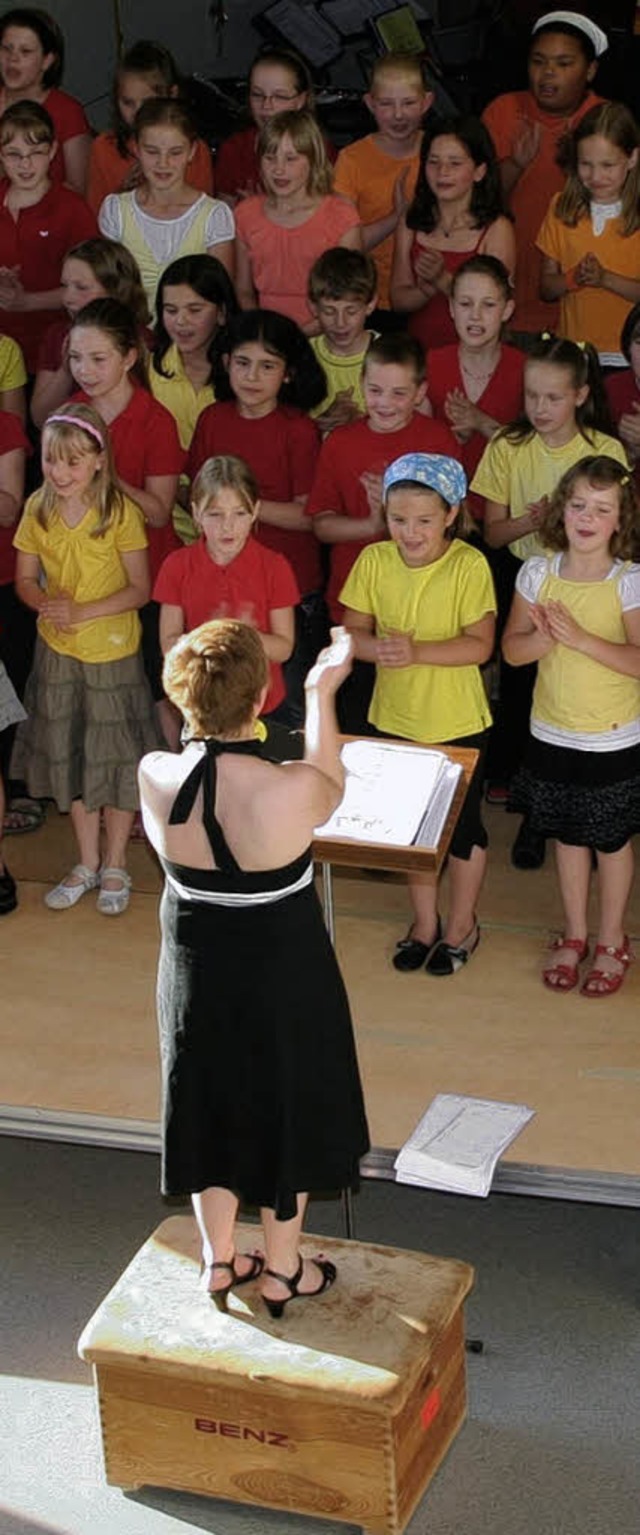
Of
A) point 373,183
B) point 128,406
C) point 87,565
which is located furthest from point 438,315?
point 87,565

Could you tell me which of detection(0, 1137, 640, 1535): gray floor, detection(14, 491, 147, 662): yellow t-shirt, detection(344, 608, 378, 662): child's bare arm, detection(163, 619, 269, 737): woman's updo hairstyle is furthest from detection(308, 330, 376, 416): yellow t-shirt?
detection(163, 619, 269, 737): woman's updo hairstyle

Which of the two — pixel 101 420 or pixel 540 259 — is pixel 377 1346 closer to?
pixel 101 420

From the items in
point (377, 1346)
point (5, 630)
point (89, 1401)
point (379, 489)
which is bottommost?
point (89, 1401)

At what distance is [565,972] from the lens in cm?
508

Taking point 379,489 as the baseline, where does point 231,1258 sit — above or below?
below

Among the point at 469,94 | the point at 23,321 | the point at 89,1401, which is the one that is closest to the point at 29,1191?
the point at 89,1401

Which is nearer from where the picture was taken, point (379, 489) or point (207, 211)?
point (379, 489)

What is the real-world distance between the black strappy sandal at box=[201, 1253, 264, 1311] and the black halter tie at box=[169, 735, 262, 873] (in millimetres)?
863

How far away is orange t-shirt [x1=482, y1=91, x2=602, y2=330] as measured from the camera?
6508mm

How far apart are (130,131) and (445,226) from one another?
1090 millimetres

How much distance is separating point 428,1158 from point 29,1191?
3.39 feet

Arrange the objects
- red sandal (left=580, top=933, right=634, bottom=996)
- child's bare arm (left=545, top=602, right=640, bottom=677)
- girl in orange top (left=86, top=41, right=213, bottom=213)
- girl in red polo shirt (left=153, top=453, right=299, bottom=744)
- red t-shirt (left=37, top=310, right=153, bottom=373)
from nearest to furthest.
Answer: child's bare arm (left=545, top=602, right=640, bottom=677)
red sandal (left=580, top=933, right=634, bottom=996)
girl in red polo shirt (left=153, top=453, right=299, bottom=744)
red t-shirt (left=37, top=310, right=153, bottom=373)
girl in orange top (left=86, top=41, right=213, bottom=213)

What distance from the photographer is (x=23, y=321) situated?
253 inches

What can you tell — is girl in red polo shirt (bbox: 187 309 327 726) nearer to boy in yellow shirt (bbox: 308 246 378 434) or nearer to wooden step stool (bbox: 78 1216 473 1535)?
boy in yellow shirt (bbox: 308 246 378 434)
